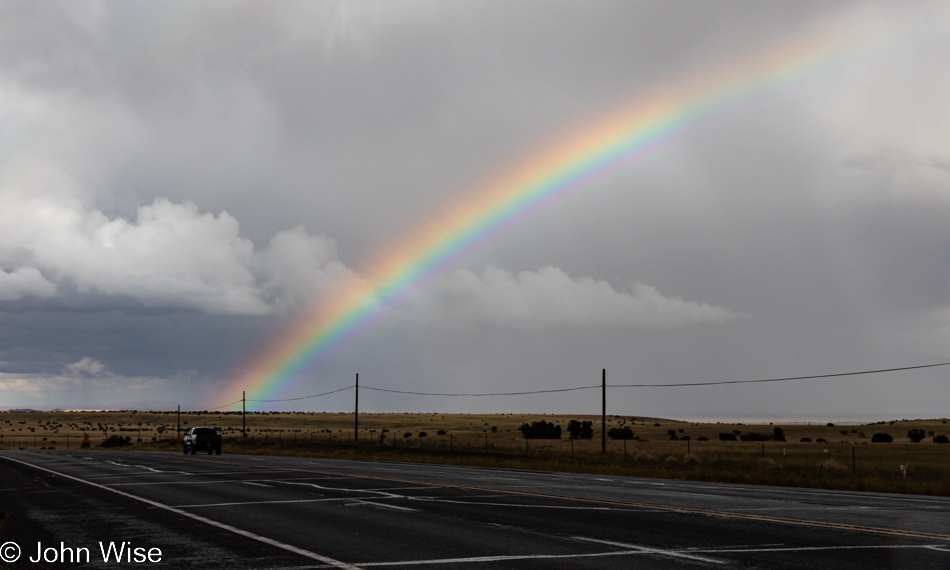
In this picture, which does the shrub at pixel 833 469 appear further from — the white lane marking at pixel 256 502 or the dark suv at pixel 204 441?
the dark suv at pixel 204 441

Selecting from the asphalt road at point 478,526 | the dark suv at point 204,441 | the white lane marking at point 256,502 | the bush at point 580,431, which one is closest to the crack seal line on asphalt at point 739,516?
the asphalt road at point 478,526

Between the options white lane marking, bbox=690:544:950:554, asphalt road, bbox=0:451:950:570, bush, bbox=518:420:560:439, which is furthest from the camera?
bush, bbox=518:420:560:439

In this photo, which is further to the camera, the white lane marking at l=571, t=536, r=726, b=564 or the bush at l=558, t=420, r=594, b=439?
the bush at l=558, t=420, r=594, b=439

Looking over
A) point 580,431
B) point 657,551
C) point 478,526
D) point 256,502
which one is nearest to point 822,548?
point 657,551

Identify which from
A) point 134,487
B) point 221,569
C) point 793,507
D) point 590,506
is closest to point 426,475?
point 134,487

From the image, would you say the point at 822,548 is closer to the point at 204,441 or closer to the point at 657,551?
the point at 657,551

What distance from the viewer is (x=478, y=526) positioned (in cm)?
1478

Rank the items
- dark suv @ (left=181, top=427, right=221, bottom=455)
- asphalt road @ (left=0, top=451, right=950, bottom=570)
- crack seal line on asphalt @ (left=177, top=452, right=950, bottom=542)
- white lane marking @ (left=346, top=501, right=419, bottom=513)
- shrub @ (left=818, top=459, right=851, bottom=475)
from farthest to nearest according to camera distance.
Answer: dark suv @ (left=181, top=427, right=221, bottom=455) < shrub @ (left=818, top=459, right=851, bottom=475) < white lane marking @ (left=346, top=501, right=419, bottom=513) < crack seal line on asphalt @ (left=177, top=452, right=950, bottom=542) < asphalt road @ (left=0, top=451, right=950, bottom=570)

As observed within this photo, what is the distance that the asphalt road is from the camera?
11148mm

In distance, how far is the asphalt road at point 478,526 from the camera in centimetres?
1115

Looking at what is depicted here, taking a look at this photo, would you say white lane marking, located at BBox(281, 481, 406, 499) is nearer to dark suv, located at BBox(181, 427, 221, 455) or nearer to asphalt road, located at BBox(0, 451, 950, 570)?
asphalt road, located at BBox(0, 451, 950, 570)

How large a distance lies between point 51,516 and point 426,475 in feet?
53.4

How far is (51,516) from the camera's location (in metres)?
17.6

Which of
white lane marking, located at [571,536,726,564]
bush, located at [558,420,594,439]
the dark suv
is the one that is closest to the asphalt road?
white lane marking, located at [571,536,726,564]
